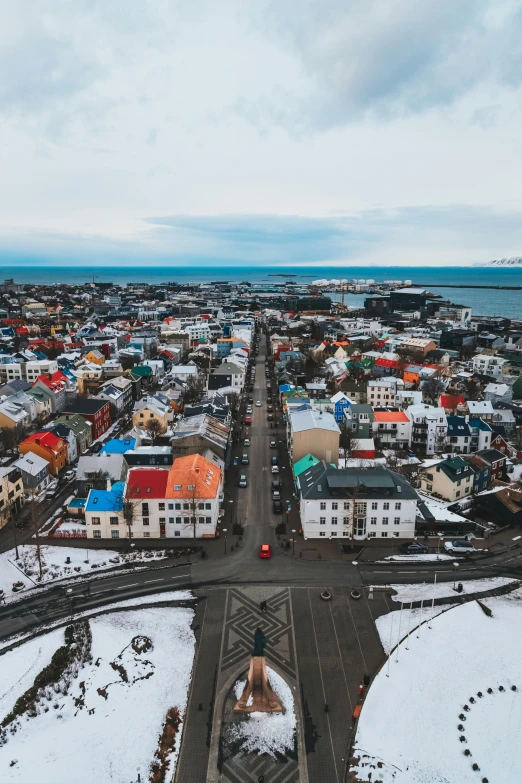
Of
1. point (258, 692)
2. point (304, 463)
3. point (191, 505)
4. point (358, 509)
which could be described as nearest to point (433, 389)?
point (304, 463)

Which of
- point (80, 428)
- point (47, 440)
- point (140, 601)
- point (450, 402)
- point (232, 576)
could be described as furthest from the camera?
point (450, 402)

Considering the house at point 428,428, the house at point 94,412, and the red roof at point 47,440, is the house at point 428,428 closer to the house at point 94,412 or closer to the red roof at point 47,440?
the house at point 94,412

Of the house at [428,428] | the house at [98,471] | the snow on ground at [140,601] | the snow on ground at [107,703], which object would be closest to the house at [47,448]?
the house at [98,471]

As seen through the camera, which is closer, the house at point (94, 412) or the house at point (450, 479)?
the house at point (450, 479)

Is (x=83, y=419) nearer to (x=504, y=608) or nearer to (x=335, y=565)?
(x=335, y=565)

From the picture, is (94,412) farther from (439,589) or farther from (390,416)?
(439,589)

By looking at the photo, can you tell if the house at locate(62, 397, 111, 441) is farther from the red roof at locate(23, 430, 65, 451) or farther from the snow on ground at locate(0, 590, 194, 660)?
the snow on ground at locate(0, 590, 194, 660)

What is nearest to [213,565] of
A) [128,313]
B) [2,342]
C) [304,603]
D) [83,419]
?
[304,603]
